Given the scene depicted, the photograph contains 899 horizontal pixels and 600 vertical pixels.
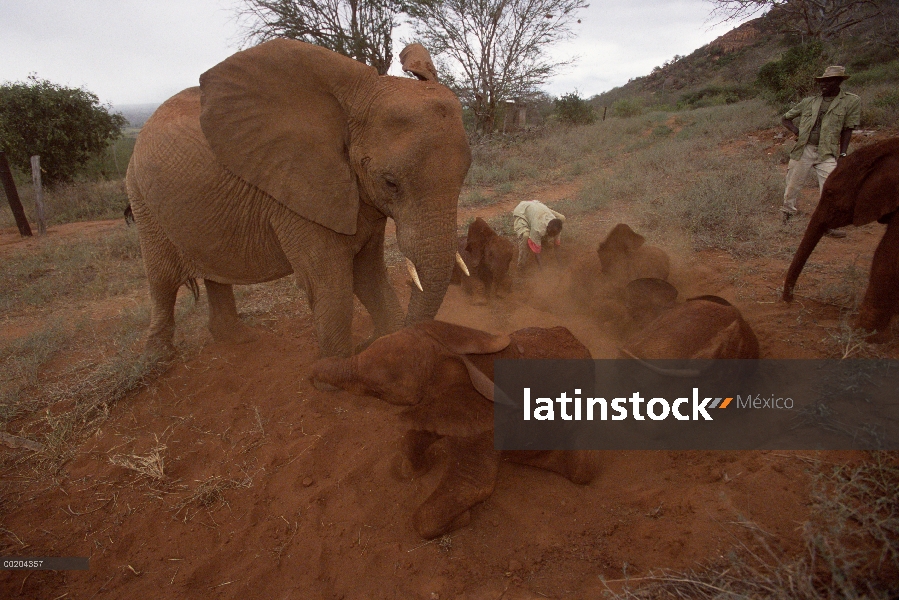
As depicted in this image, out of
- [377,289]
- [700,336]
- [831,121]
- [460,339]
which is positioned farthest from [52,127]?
[831,121]

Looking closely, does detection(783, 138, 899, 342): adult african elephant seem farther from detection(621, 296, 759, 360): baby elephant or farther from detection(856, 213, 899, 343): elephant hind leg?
detection(621, 296, 759, 360): baby elephant

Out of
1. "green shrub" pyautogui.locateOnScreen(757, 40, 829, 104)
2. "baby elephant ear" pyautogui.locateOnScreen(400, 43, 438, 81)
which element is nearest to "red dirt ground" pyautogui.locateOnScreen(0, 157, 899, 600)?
"baby elephant ear" pyautogui.locateOnScreen(400, 43, 438, 81)

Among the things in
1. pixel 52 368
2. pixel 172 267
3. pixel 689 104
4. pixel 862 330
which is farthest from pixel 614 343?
pixel 689 104

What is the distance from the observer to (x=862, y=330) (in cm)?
303

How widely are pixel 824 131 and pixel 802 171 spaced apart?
52cm

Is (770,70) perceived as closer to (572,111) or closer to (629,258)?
(572,111)

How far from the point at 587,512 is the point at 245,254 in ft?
9.98

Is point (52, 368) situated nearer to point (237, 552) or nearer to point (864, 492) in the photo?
point (237, 552)

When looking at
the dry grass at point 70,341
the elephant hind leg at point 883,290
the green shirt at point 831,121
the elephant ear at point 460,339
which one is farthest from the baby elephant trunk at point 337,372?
the green shirt at point 831,121

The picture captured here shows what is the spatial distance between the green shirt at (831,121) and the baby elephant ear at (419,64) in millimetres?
5628

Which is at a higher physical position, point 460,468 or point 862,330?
point 862,330

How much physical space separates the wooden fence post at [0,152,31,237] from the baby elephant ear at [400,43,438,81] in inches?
411

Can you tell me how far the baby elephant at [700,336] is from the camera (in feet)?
9.63

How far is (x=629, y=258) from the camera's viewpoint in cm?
493
